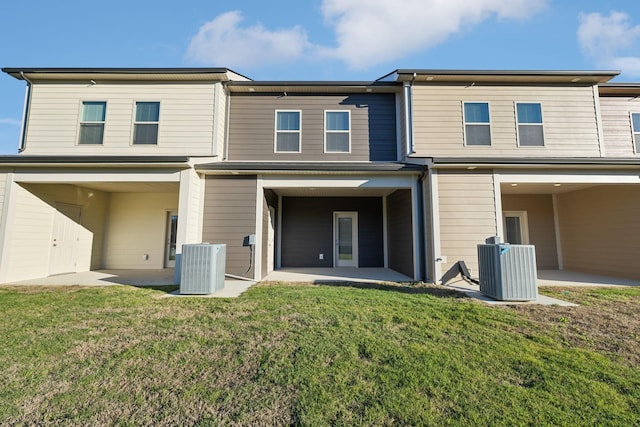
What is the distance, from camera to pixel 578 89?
8695 mm

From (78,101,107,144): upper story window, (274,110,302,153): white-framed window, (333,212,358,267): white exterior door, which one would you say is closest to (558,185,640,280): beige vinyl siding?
(333,212,358,267): white exterior door

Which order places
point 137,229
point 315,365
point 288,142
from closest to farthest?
point 315,365
point 288,142
point 137,229

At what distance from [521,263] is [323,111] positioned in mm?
6848

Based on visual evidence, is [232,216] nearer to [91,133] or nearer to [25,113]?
[91,133]

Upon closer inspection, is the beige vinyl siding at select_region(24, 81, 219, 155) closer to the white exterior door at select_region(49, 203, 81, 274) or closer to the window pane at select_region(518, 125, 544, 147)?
the white exterior door at select_region(49, 203, 81, 274)

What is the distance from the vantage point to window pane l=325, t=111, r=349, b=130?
900 centimetres

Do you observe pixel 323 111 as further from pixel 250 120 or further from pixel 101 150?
pixel 101 150

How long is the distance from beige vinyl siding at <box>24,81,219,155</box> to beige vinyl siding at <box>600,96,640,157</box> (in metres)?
12.8

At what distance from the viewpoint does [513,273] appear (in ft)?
17.7

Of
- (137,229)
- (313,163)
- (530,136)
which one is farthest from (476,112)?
(137,229)

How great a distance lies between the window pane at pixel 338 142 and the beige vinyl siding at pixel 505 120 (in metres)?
2.15

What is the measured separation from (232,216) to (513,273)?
672 centimetres

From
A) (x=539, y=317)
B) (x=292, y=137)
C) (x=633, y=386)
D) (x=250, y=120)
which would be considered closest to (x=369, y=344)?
(x=633, y=386)

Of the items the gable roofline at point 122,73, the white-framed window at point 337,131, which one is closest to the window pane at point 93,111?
the gable roofline at point 122,73
